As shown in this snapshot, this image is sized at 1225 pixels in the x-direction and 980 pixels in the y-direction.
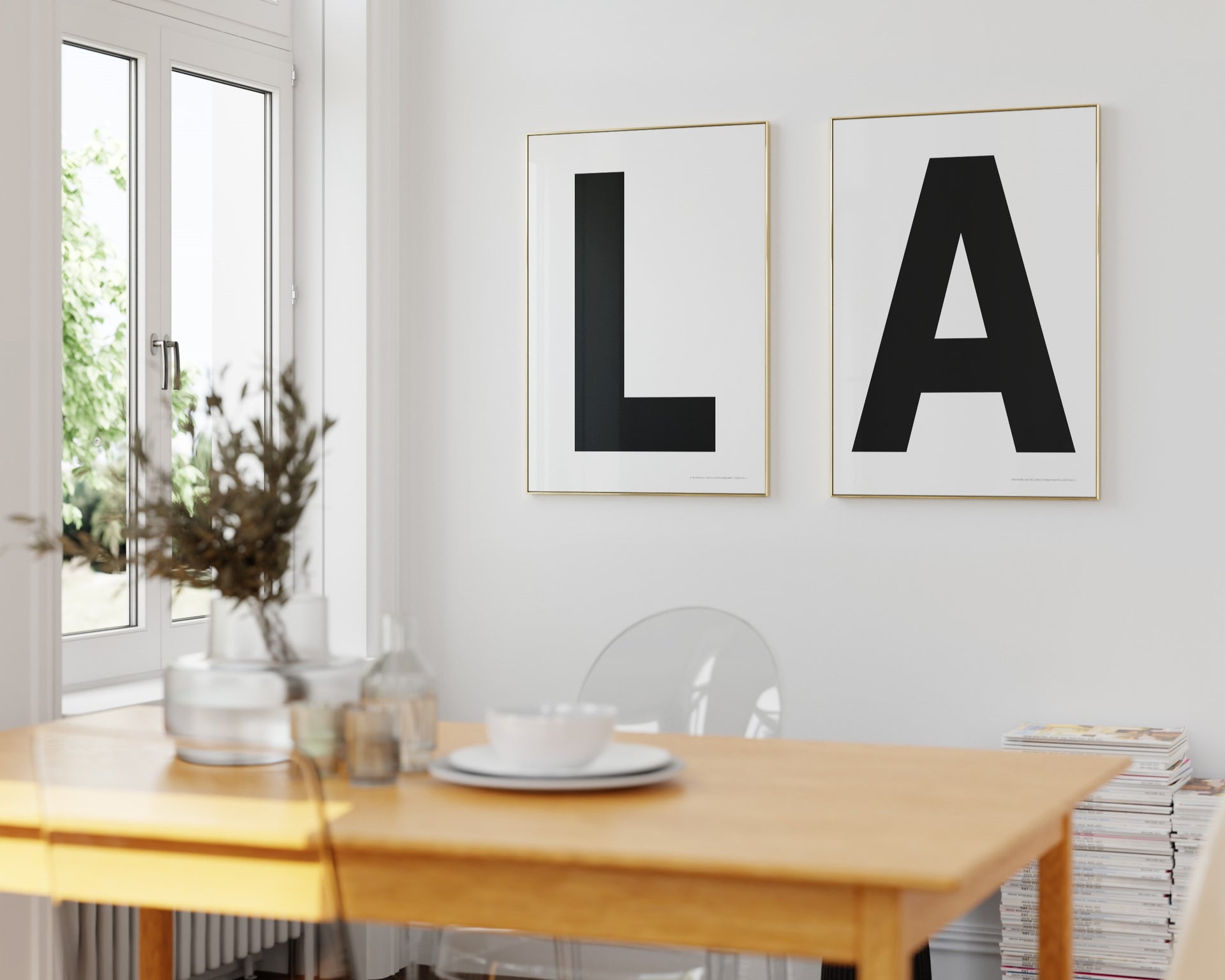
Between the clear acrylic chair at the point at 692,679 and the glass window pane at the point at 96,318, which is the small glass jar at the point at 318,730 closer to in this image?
the clear acrylic chair at the point at 692,679

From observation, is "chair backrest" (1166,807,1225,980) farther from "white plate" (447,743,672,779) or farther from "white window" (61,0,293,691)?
"white window" (61,0,293,691)

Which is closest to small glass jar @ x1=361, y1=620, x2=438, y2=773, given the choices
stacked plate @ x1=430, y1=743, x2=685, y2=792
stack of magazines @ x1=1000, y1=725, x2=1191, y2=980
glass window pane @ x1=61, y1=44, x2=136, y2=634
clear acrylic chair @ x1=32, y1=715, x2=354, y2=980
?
stacked plate @ x1=430, y1=743, x2=685, y2=792

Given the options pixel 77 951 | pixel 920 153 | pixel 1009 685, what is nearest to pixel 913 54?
pixel 920 153

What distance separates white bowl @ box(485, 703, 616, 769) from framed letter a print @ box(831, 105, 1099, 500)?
150 cm

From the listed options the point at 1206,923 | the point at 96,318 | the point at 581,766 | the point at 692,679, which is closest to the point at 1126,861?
the point at 692,679

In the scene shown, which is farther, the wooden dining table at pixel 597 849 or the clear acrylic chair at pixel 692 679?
the clear acrylic chair at pixel 692 679

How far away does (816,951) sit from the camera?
4.81 ft

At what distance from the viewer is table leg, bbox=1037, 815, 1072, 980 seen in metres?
1.95

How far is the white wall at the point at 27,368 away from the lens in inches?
92.6

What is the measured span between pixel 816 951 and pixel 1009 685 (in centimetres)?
175

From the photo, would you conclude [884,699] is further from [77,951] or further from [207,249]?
[77,951]

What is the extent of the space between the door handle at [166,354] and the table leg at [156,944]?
1.19 m

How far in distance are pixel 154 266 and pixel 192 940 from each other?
1408 millimetres

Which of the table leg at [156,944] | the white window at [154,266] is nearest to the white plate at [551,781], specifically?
the table leg at [156,944]
